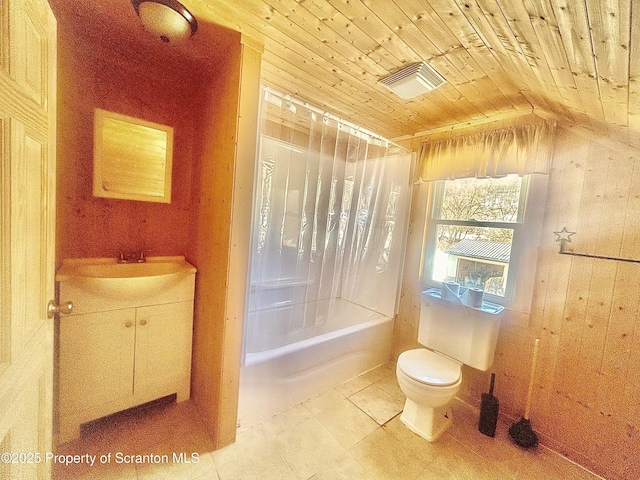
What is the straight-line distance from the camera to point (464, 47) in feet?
3.82

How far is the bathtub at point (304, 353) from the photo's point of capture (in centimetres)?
158

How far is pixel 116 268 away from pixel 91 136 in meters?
0.82

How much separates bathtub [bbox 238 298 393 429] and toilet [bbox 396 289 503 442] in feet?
1.53

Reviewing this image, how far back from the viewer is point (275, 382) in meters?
1.65

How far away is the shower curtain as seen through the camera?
163 cm

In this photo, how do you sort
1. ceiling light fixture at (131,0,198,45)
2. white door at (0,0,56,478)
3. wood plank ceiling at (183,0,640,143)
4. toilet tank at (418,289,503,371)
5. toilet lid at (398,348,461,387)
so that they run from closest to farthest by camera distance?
white door at (0,0,56,478) < wood plank ceiling at (183,0,640,143) < ceiling light fixture at (131,0,198,45) < toilet lid at (398,348,461,387) < toilet tank at (418,289,503,371)

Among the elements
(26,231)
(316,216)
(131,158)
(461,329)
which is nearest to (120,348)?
(26,231)

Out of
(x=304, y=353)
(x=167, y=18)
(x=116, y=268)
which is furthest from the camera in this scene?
(x=304, y=353)

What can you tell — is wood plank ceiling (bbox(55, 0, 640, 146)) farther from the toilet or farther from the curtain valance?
the toilet

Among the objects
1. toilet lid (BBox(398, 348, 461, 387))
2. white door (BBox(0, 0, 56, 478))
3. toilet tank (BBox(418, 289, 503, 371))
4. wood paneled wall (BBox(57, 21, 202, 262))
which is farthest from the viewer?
toilet tank (BBox(418, 289, 503, 371))

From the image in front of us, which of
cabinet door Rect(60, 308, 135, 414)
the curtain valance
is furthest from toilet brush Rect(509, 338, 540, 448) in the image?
cabinet door Rect(60, 308, 135, 414)

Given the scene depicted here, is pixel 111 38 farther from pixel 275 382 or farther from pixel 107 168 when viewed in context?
pixel 275 382

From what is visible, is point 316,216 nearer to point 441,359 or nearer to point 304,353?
point 304,353

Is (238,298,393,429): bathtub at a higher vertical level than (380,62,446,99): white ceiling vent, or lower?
lower
